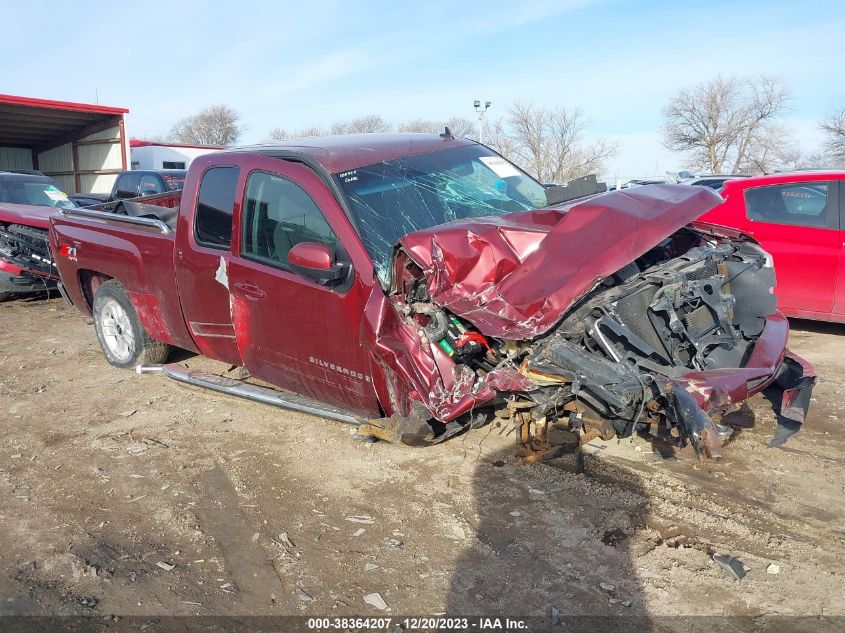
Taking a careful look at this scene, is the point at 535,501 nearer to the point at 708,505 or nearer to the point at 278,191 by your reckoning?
the point at 708,505

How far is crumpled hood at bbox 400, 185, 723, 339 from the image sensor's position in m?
3.33

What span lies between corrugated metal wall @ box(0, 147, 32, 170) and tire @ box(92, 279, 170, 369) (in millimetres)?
28712

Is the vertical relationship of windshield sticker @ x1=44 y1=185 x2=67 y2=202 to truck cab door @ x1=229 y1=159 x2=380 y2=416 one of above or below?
above

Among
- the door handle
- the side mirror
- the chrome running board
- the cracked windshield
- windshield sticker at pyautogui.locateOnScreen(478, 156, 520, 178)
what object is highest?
windshield sticker at pyautogui.locateOnScreen(478, 156, 520, 178)

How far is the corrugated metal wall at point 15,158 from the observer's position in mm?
30234

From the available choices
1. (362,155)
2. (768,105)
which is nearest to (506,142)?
(768,105)

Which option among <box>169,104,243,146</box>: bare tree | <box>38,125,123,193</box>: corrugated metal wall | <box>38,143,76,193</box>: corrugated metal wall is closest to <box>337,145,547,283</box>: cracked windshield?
<box>38,125,123,193</box>: corrugated metal wall

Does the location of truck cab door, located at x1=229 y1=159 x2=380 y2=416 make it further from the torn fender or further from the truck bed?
the truck bed

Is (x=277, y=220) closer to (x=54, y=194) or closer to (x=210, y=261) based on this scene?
(x=210, y=261)

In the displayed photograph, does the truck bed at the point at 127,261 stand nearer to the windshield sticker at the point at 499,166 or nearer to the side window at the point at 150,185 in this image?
the windshield sticker at the point at 499,166

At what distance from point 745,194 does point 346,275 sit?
16.6 feet

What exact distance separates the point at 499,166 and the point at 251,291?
2.07 m

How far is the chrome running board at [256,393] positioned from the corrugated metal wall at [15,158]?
2960 centimetres

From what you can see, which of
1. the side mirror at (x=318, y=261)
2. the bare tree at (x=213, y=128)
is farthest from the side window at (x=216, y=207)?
the bare tree at (x=213, y=128)
